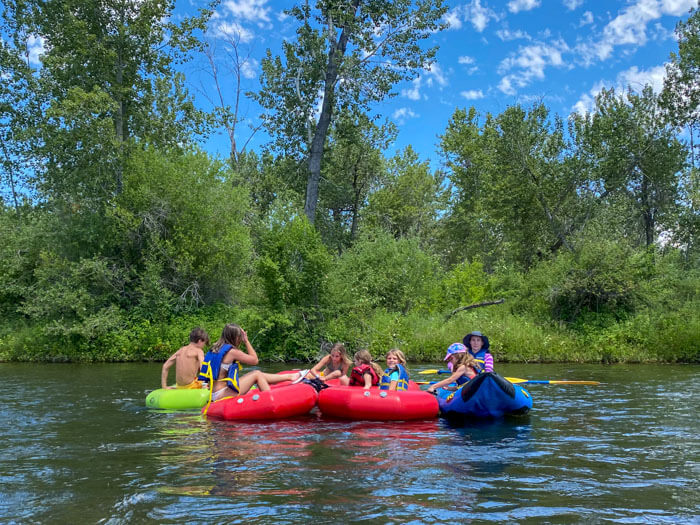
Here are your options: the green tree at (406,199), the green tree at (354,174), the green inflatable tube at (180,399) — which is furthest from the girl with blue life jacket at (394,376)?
the green tree at (406,199)

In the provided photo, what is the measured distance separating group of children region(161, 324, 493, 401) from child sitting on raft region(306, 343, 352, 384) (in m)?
0.02

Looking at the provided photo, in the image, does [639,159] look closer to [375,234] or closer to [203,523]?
[375,234]

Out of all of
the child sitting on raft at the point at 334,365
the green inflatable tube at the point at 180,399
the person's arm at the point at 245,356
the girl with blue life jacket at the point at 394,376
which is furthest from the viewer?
the child sitting on raft at the point at 334,365

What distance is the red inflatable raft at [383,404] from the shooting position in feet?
26.8

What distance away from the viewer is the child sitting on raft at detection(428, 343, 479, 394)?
8.83m

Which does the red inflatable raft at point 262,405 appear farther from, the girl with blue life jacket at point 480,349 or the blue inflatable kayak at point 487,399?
the girl with blue life jacket at point 480,349

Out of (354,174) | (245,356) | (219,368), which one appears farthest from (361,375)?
(354,174)

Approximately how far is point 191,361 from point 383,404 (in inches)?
125

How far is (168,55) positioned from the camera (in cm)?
2155

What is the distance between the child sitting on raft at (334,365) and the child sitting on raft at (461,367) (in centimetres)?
151

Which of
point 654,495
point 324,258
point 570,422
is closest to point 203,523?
point 654,495

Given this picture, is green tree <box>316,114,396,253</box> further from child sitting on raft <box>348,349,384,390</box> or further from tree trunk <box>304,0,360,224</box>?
child sitting on raft <box>348,349,384,390</box>

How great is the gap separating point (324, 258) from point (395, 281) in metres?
5.27

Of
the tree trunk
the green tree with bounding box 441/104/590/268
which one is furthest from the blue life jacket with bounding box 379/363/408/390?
the green tree with bounding box 441/104/590/268
